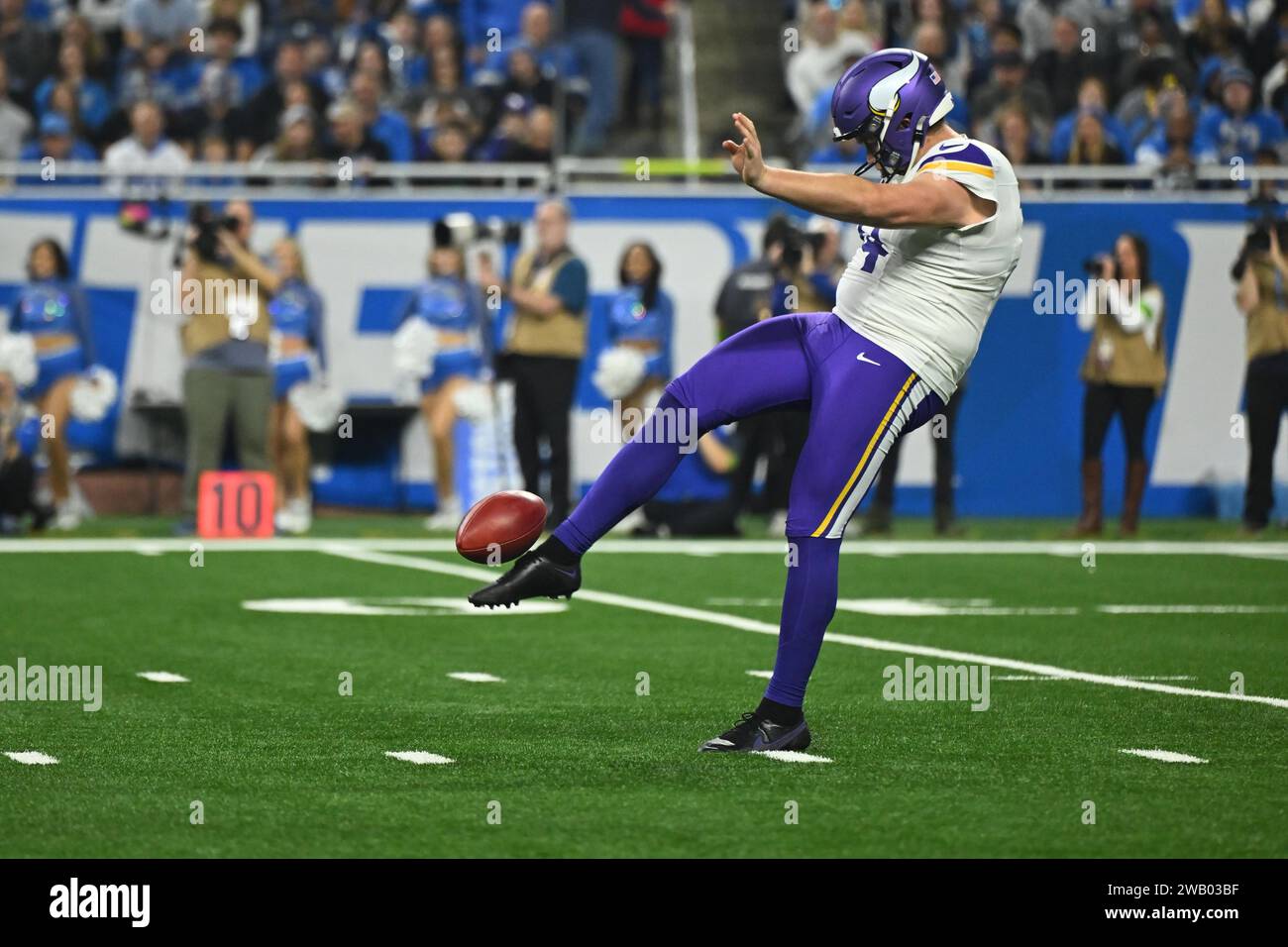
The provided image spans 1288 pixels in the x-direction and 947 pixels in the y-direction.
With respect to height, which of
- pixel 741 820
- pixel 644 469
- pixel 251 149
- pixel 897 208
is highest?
pixel 251 149

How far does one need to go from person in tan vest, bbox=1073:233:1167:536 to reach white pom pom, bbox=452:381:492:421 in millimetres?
4650

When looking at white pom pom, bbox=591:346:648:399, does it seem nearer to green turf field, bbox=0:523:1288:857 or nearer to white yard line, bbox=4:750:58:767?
green turf field, bbox=0:523:1288:857

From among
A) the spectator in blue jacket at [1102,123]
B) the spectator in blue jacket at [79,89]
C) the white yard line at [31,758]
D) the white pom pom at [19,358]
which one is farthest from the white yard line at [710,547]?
the white yard line at [31,758]

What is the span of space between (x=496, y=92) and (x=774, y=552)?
631cm

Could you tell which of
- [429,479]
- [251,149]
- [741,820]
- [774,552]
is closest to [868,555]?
[774,552]

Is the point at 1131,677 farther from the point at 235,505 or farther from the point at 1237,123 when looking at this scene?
the point at 1237,123

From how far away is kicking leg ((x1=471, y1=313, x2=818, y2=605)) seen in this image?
707 centimetres

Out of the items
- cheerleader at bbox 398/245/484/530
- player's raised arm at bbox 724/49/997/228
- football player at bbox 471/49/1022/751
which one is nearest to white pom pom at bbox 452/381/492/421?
cheerleader at bbox 398/245/484/530

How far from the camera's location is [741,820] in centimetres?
591

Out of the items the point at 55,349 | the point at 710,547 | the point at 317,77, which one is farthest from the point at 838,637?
the point at 317,77

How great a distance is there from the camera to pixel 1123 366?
1708cm

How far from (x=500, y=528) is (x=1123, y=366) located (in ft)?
35.0

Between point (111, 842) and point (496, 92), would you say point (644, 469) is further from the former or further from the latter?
point (496, 92)
